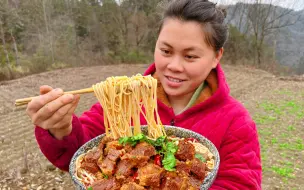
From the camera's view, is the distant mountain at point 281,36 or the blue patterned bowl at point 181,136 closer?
the blue patterned bowl at point 181,136

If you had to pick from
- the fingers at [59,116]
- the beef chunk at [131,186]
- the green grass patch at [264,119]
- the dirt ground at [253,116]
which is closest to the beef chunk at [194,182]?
the beef chunk at [131,186]

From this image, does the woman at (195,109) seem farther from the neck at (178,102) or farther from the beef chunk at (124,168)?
the beef chunk at (124,168)

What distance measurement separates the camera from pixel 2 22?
18812 mm

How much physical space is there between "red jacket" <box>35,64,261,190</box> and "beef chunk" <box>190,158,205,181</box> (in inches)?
11.6

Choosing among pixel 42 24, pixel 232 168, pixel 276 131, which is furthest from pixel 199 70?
pixel 42 24

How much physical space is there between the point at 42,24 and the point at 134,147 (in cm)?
2190

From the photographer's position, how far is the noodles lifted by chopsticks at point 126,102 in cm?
223

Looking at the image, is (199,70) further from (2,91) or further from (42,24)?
(42,24)

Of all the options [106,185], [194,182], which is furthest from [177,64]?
[106,185]

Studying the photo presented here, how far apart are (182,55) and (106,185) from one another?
1.14m

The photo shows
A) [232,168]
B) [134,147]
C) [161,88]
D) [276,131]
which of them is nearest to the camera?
[134,147]

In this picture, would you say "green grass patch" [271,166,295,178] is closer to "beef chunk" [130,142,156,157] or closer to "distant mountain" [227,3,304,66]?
"beef chunk" [130,142,156,157]

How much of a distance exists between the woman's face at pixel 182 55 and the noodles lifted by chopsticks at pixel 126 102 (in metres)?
0.17

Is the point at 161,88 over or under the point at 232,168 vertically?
over
